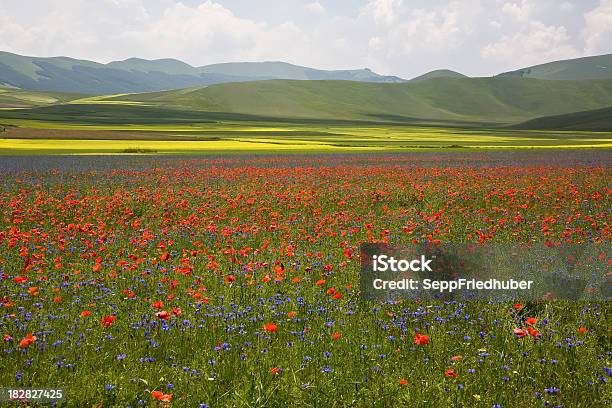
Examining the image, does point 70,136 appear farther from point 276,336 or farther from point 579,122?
point 579,122

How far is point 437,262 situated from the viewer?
691 centimetres

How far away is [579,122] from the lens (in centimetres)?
14312

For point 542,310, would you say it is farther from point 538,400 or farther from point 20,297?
point 20,297

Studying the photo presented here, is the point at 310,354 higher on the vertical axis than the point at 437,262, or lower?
lower

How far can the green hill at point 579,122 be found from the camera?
130 m

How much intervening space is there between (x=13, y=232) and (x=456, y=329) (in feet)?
24.7

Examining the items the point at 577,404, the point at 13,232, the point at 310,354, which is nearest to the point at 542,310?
the point at 577,404
